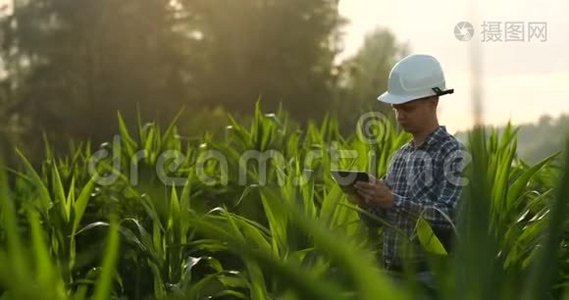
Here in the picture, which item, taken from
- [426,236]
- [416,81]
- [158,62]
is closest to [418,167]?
[416,81]

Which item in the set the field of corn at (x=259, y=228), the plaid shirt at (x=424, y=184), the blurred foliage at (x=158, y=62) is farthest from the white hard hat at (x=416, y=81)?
the blurred foliage at (x=158, y=62)

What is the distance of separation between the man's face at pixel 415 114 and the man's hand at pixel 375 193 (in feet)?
1.30

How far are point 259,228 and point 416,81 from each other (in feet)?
2.41

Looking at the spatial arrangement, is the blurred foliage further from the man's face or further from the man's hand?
the man's hand

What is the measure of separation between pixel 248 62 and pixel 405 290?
35.1 m

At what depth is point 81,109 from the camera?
3197cm

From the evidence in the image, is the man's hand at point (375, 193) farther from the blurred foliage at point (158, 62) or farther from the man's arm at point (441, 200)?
the blurred foliage at point (158, 62)

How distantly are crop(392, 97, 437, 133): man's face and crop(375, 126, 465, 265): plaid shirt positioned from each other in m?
0.05

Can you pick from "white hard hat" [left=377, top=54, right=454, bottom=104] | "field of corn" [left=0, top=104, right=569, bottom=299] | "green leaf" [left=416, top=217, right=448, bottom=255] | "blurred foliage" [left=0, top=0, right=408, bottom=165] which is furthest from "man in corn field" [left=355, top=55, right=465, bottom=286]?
"blurred foliage" [left=0, top=0, right=408, bottom=165]

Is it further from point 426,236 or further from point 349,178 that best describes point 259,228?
point 426,236

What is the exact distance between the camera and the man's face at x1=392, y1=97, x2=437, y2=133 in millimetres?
3943

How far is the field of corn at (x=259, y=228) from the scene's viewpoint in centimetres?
83

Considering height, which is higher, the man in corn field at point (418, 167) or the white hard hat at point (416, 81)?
the white hard hat at point (416, 81)

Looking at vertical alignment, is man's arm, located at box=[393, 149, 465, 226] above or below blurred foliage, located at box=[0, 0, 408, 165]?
above
